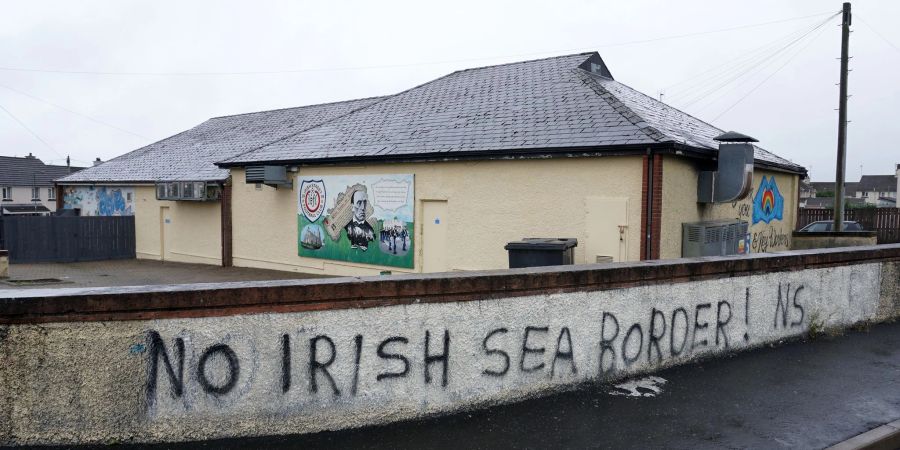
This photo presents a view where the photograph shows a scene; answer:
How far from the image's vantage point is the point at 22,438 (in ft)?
14.1

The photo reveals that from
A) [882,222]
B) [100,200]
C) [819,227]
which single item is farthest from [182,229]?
[882,222]

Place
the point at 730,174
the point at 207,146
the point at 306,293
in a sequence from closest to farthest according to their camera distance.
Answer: the point at 306,293, the point at 730,174, the point at 207,146

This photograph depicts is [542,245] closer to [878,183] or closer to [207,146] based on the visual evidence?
[207,146]

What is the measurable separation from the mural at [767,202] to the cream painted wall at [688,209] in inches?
5.8

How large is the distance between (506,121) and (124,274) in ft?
42.2

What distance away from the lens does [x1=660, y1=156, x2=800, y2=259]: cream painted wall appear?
11.7 m

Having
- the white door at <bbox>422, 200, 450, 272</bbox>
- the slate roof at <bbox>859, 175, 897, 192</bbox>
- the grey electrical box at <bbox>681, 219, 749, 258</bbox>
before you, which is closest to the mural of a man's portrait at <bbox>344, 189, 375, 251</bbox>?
the white door at <bbox>422, 200, 450, 272</bbox>

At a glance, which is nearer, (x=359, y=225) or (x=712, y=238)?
(x=712, y=238)

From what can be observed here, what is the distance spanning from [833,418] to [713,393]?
0.98 m

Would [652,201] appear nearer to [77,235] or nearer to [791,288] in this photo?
[791,288]

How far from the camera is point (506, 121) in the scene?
14555 millimetres

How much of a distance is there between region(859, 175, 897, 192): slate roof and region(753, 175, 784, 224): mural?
320 feet

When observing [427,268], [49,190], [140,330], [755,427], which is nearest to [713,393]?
[755,427]

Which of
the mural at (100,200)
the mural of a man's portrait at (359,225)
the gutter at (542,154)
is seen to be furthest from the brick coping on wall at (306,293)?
the mural at (100,200)
